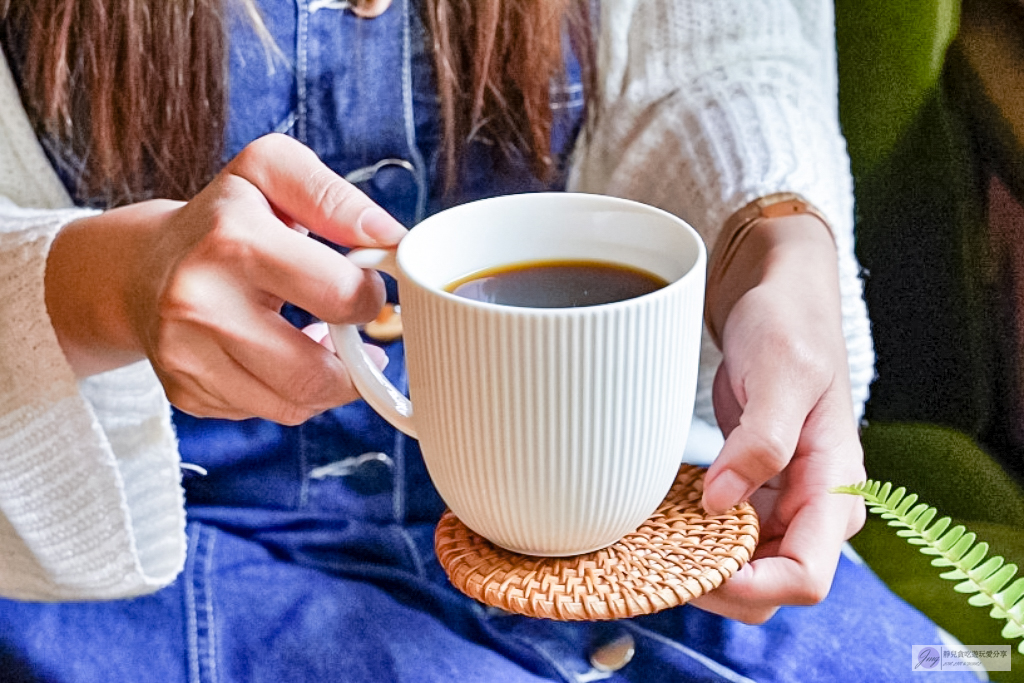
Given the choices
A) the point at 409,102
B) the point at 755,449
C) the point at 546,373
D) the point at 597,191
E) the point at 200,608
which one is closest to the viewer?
the point at 546,373

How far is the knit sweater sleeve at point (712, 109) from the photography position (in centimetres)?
72

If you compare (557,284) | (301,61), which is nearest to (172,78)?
(301,61)

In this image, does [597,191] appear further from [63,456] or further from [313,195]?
[63,456]

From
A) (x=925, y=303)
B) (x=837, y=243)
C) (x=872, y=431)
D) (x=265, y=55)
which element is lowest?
(x=872, y=431)

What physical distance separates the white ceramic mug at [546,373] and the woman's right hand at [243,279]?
2 centimetres

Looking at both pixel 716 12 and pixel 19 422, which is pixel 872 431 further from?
pixel 19 422

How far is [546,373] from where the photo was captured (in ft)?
1.28

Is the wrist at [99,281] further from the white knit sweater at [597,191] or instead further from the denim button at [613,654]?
the denim button at [613,654]

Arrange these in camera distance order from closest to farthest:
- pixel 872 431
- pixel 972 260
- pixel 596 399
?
pixel 596 399, pixel 972 260, pixel 872 431

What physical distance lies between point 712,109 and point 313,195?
420 mm

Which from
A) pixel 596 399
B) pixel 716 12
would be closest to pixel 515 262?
pixel 596 399

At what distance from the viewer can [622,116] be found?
0.82 m

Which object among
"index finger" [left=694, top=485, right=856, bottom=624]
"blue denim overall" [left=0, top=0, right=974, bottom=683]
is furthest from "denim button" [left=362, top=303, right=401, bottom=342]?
"index finger" [left=694, top=485, right=856, bottom=624]

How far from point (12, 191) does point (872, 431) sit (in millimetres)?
819
